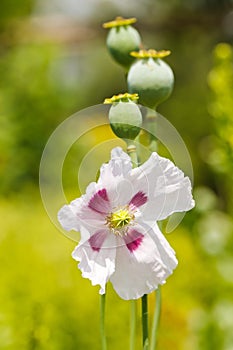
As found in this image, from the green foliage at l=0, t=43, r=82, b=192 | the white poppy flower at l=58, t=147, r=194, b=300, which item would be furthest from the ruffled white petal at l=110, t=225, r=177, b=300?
the green foliage at l=0, t=43, r=82, b=192

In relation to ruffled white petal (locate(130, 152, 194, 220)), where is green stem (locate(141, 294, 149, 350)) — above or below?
below

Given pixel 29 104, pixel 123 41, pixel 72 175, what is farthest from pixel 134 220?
pixel 29 104

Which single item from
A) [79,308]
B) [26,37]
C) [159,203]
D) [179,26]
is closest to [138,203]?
[159,203]

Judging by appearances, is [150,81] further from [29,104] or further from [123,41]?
[29,104]

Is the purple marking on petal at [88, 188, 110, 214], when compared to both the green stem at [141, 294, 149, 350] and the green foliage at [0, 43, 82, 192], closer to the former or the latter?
the green stem at [141, 294, 149, 350]

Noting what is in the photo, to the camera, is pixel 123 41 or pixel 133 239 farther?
pixel 123 41

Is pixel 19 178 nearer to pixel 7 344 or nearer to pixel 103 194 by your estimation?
pixel 7 344

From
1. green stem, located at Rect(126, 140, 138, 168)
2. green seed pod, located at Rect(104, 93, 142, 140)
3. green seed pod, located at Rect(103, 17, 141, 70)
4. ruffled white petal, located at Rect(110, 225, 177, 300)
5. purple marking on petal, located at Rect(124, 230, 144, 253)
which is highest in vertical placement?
green seed pod, located at Rect(103, 17, 141, 70)
